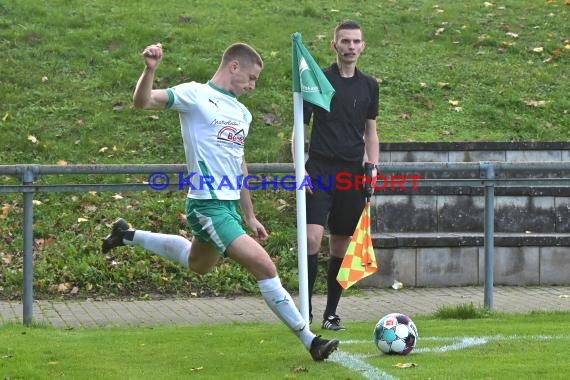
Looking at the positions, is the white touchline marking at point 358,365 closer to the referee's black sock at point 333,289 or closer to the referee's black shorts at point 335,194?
the referee's black sock at point 333,289

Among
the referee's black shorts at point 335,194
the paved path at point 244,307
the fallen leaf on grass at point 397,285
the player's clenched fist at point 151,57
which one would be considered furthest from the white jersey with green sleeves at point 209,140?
the fallen leaf on grass at point 397,285

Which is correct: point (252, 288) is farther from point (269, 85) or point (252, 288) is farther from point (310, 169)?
point (269, 85)

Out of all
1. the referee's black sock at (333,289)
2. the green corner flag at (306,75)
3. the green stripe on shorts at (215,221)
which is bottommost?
the referee's black sock at (333,289)

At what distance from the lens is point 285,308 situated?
639cm

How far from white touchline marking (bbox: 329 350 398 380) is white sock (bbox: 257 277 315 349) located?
264 mm

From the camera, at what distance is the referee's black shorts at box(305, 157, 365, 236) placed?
787 centimetres

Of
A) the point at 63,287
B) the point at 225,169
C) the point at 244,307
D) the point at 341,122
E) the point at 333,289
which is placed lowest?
the point at 244,307

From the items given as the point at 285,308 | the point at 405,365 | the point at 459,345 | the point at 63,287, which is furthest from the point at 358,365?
the point at 63,287

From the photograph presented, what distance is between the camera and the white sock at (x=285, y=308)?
21.0 ft

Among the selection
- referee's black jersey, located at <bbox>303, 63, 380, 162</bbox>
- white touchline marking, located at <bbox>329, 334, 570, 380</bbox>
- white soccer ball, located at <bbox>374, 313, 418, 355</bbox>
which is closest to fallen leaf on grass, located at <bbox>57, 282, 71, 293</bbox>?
referee's black jersey, located at <bbox>303, 63, 380, 162</bbox>

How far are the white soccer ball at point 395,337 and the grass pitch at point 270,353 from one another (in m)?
0.06

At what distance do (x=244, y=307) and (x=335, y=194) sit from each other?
190 centimetres

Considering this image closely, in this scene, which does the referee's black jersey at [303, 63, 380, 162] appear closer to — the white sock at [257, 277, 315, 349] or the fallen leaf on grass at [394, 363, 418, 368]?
the white sock at [257, 277, 315, 349]

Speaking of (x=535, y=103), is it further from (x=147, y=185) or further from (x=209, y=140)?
(x=209, y=140)
